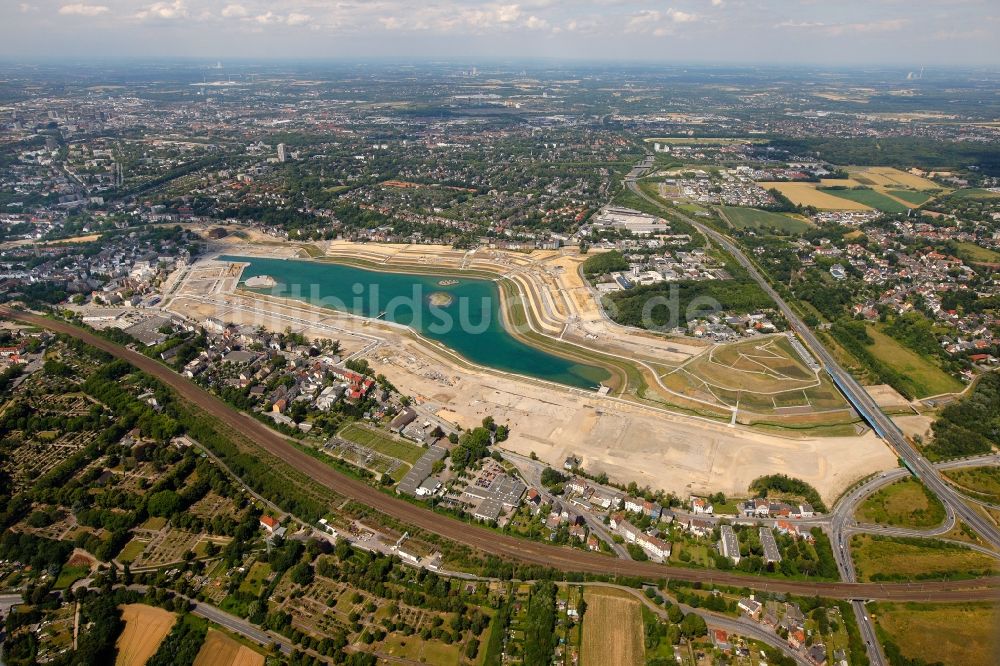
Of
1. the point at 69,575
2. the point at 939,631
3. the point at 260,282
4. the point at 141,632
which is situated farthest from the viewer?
the point at 260,282

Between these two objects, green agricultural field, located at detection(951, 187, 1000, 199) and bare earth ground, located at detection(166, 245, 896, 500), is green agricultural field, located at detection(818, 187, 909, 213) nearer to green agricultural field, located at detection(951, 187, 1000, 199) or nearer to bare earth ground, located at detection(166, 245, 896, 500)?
green agricultural field, located at detection(951, 187, 1000, 199)

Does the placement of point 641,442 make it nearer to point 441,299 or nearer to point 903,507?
point 903,507

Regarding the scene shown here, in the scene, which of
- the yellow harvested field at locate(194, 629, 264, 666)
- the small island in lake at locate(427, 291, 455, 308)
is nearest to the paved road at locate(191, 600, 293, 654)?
the yellow harvested field at locate(194, 629, 264, 666)

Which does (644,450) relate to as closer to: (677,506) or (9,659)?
(677,506)

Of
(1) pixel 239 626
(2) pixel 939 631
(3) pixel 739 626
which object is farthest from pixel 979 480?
(1) pixel 239 626

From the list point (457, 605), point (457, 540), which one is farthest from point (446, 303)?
point (457, 605)

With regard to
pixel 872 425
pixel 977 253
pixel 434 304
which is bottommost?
pixel 872 425

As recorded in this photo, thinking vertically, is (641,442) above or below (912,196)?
below
